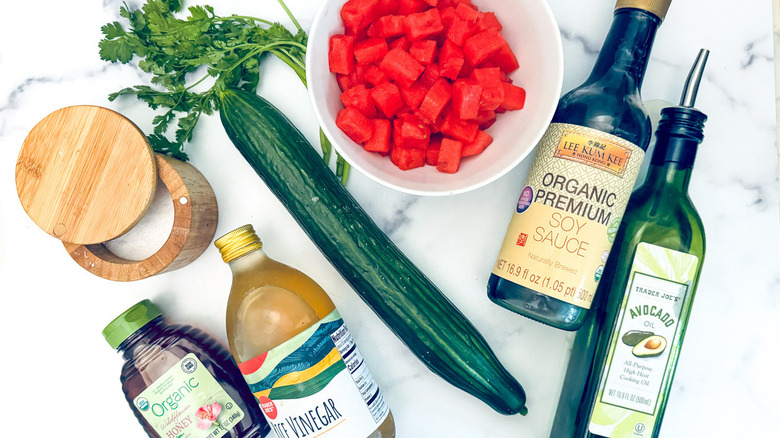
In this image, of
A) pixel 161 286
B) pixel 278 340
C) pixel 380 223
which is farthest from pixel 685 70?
pixel 161 286

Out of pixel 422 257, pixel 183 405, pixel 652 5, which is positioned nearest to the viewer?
pixel 652 5

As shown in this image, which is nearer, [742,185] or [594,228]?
[594,228]

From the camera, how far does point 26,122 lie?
3.69ft

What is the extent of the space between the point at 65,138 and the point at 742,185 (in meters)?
1.33

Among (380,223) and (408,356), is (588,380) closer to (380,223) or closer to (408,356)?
(408,356)

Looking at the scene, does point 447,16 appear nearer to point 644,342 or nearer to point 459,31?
point 459,31

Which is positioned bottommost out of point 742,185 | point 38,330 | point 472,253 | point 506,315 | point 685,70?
point 38,330

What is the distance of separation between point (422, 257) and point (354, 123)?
1.17 ft

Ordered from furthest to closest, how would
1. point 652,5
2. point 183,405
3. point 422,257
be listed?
point 422,257, point 183,405, point 652,5

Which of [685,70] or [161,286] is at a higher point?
[685,70]

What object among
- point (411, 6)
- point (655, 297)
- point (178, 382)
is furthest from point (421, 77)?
point (178, 382)

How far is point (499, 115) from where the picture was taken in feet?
3.03

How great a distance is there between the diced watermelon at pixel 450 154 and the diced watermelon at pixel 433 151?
13 millimetres

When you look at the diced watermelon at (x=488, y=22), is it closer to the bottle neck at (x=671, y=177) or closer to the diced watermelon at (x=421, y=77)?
the diced watermelon at (x=421, y=77)
